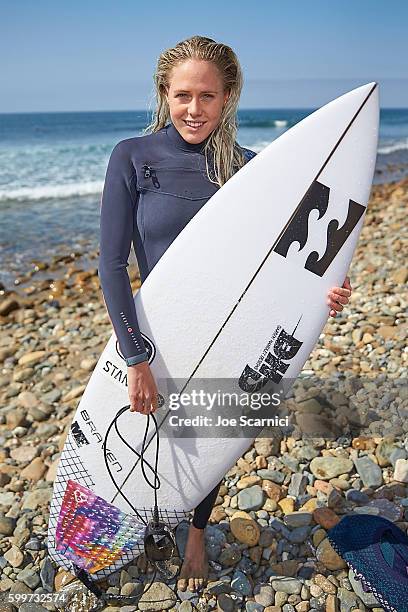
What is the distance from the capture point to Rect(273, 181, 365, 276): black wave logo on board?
7.70 ft

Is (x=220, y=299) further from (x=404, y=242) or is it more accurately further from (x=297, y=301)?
(x=404, y=242)

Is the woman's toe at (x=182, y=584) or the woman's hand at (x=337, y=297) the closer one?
the woman's hand at (x=337, y=297)

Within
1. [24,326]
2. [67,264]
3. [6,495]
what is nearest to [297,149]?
[6,495]

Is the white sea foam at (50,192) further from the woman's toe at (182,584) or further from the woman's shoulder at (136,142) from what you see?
the woman's toe at (182,584)

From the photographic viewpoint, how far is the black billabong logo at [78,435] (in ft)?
8.22

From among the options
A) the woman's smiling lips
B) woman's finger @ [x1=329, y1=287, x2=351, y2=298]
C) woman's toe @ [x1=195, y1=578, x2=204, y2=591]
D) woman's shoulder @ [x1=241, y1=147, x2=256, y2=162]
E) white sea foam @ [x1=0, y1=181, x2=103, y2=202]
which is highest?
the woman's smiling lips

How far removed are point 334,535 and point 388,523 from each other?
243mm

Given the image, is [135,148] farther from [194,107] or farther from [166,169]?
[194,107]

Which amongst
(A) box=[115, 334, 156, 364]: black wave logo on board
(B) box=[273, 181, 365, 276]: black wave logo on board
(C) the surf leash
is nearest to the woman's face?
(B) box=[273, 181, 365, 276]: black wave logo on board

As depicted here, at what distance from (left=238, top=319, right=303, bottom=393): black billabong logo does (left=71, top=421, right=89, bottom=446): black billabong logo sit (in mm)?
728

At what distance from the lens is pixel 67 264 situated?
7.95 m

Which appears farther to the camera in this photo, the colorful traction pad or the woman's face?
the colorful traction pad

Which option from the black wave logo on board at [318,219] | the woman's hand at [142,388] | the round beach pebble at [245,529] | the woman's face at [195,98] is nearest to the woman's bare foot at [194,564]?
the round beach pebble at [245,529]

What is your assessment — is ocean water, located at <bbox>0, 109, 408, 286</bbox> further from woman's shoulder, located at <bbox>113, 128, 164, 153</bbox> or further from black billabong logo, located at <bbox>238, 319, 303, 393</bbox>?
black billabong logo, located at <bbox>238, 319, 303, 393</bbox>
